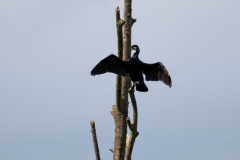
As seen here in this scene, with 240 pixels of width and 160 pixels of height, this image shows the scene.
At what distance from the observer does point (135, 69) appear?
33.3 feet

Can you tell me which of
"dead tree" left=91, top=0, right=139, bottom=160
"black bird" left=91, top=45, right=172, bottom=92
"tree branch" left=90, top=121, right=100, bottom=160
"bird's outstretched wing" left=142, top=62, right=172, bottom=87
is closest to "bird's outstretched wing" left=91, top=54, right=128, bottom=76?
"black bird" left=91, top=45, right=172, bottom=92

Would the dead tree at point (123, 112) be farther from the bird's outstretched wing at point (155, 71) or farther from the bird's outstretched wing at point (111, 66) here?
the bird's outstretched wing at point (155, 71)

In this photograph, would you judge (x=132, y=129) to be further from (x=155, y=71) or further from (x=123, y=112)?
(x=155, y=71)

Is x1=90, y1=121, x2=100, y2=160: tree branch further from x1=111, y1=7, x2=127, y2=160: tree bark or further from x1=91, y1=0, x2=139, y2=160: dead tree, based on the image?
x1=111, y1=7, x2=127, y2=160: tree bark

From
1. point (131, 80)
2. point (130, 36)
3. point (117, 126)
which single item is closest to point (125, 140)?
point (117, 126)

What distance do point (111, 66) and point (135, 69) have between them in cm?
58

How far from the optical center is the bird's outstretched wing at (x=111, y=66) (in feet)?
31.5

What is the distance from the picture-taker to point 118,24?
8.05m

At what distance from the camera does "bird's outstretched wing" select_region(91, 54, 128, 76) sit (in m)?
9.61

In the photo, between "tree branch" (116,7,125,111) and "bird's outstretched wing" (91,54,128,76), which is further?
"bird's outstretched wing" (91,54,128,76)

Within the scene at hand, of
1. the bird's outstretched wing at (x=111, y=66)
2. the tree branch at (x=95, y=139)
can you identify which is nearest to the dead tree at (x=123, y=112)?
the tree branch at (x=95, y=139)

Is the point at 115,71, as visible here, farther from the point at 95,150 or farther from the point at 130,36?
the point at 95,150

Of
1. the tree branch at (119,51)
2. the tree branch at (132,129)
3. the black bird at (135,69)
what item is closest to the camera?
the tree branch at (119,51)

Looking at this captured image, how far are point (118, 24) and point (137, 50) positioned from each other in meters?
2.64
